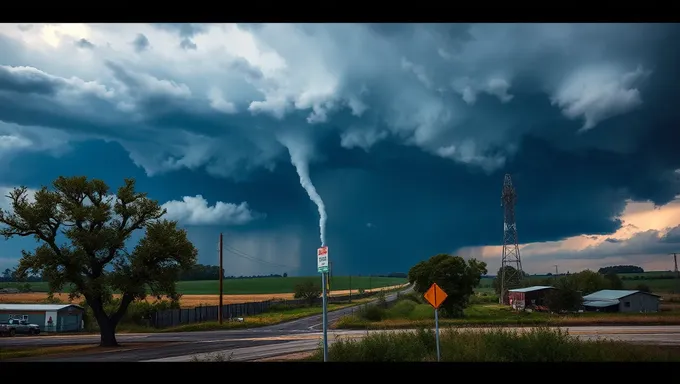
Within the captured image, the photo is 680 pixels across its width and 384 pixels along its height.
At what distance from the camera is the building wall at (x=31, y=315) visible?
4191 centimetres

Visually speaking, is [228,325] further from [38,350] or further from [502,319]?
[502,319]

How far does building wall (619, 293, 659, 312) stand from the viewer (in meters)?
44.0

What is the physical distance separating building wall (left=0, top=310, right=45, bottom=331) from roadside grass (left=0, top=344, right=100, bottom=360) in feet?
54.3

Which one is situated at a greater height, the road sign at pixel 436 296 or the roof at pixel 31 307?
the road sign at pixel 436 296

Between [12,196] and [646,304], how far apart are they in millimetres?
46840

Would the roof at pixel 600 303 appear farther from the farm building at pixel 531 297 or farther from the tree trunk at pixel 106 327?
the tree trunk at pixel 106 327

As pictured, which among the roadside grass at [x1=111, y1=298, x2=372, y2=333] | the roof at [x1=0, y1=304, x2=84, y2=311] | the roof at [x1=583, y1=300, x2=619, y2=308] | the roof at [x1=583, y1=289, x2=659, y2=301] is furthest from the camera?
the roof at [x1=583, y1=289, x2=659, y2=301]

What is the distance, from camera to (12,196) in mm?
26719

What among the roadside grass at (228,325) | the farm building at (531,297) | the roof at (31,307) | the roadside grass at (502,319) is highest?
the roof at (31,307)

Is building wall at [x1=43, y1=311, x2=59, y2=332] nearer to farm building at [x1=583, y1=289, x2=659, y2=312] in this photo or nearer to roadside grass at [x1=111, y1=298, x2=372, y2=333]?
roadside grass at [x1=111, y1=298, x2=372, y2=333]

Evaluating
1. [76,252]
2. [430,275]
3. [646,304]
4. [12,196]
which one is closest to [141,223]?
[76,252]

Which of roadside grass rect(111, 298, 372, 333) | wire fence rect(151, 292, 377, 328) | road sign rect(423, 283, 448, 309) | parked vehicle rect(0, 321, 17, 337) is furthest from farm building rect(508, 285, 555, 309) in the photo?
parked vehicle rect(0, 321, 17, 337)

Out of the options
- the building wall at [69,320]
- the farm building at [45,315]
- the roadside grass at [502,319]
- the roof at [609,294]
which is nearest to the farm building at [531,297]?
the roof at [609,294]

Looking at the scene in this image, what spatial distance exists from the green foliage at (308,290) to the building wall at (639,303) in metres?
28.1
